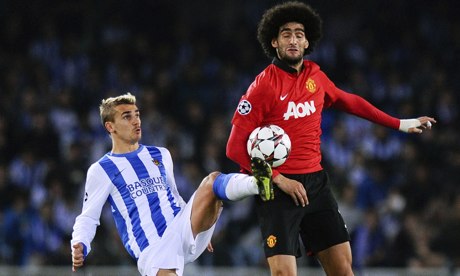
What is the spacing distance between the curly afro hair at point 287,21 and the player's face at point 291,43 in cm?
7

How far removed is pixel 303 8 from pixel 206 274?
497 centimetres

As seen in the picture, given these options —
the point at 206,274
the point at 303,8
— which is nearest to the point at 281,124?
the point at 303,8

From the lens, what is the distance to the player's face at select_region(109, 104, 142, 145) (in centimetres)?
742

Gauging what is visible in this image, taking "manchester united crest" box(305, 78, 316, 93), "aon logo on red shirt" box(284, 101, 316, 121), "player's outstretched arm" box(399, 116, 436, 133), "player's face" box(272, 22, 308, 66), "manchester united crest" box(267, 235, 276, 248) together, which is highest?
"player's face" box(272, 22, 308, 66)

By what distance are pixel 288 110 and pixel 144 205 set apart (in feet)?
4.33

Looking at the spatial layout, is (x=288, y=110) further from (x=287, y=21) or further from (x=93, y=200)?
(x=93, y=200)

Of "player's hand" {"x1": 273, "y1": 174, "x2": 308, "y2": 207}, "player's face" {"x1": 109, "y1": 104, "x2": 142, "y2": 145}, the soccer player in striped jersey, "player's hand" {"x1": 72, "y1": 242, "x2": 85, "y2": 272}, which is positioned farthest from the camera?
"player's face" {"x1": 109, "y1": 104, "x2": 142, "y2": 145}

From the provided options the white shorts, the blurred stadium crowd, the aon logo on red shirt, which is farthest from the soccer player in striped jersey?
the blurred stadium crowd

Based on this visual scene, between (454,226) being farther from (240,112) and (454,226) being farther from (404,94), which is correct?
(240,112)

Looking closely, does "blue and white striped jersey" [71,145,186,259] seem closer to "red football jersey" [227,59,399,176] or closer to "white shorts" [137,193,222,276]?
"white shorts" [137,193,222,276]

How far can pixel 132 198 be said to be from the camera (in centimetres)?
725

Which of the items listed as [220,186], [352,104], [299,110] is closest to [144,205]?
[220,186]

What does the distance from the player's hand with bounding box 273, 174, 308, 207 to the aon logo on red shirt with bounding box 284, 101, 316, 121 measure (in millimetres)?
410

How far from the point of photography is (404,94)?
13.7 m
